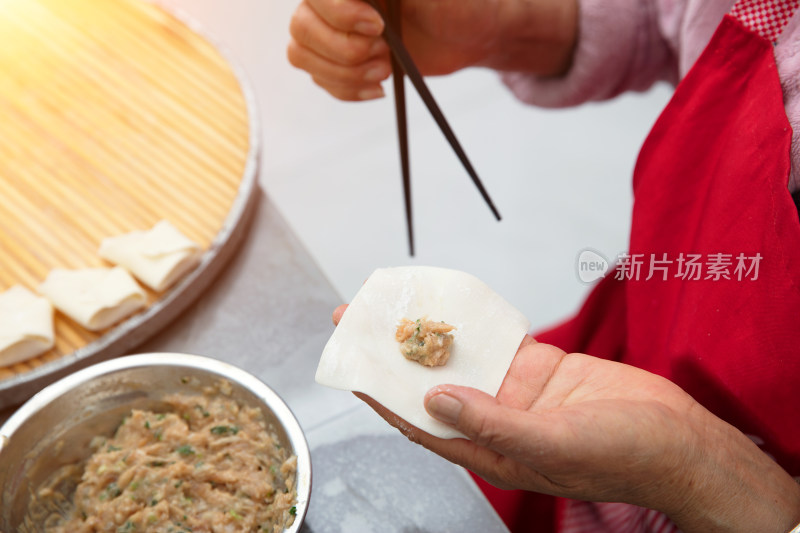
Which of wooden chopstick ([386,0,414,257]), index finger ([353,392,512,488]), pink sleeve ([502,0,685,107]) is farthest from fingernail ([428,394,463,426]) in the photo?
pink sleeve ([502,0,685,107])

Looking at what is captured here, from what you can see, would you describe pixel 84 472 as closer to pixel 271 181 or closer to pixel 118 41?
pixel 118 41

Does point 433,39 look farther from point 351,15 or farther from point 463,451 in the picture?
point 463,451

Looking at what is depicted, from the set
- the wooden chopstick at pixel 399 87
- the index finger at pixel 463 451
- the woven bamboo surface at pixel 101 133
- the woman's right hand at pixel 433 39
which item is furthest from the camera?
the woven bamboo surface at pixel 101 133

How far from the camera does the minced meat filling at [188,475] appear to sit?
44.0 inches

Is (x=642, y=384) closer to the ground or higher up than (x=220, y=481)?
higher up

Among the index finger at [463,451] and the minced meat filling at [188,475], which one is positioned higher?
the index finger at [463,451]

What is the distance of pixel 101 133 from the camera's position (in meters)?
1.70

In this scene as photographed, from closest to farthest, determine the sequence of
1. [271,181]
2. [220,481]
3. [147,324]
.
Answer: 1. [220,481]
2. [147,324]
3. [271,181]

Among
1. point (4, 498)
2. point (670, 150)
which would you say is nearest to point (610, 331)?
point (670, 150)

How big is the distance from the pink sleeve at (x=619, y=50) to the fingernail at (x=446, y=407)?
106 cm

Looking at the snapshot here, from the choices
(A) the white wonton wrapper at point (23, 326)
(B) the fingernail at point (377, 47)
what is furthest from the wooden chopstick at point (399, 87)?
(A) the white wonton wrapper at point (23, 326)

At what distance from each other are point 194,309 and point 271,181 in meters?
1.76

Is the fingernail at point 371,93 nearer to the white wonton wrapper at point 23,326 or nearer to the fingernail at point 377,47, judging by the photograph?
the fingernail at point 377,47

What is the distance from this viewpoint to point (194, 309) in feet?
4.95
